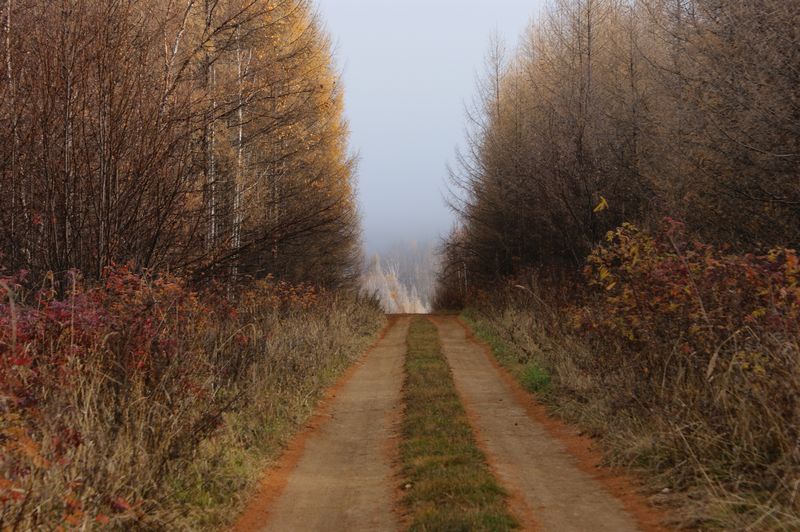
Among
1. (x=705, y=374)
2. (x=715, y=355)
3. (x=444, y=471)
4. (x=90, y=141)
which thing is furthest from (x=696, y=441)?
(x=90, y=141)

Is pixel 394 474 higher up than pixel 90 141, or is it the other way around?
pixel 90 141

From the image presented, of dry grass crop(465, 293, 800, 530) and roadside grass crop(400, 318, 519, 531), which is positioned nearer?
dry grass crop(465, 293, 800, 530)

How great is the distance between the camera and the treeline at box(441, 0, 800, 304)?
32.3 ft

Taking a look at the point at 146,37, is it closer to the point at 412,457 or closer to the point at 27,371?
the point at 27,371

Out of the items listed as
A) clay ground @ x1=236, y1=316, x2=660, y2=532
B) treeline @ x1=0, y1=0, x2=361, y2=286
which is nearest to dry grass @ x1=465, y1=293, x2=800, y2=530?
clay ground @ x1=236, y1=316, x2=660, y2=532

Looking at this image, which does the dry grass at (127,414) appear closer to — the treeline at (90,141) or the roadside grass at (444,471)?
the treeline at (90,141)

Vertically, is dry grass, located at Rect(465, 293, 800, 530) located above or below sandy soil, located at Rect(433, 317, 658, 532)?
above

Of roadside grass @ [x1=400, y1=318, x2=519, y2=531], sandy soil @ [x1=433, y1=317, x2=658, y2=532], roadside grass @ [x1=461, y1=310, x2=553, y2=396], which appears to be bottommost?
sandy soil @ [x1=433, y1=317, x2=658, y2=532]

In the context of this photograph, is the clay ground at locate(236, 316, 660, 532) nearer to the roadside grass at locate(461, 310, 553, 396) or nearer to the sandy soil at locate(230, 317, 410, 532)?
the sandy soil at locate(230, 317, 410, 532)

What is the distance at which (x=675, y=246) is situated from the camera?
6762mm

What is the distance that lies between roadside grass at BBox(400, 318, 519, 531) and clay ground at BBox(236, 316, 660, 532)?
168mm

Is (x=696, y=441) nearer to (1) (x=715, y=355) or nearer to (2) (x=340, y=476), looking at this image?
(1) (x=715, y=355)

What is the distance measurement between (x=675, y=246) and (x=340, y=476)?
400 centimetres

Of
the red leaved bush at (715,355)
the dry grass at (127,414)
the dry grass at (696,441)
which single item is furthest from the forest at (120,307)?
the red leaved bush at (715,355)
